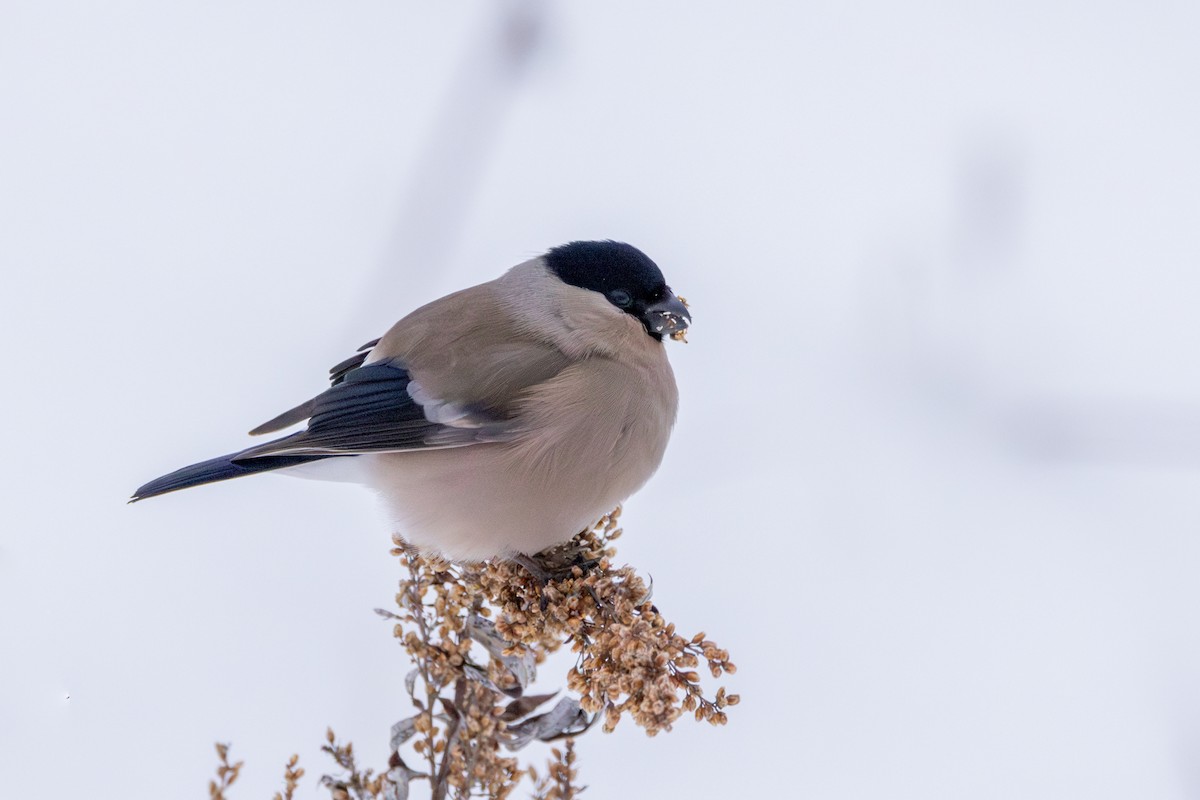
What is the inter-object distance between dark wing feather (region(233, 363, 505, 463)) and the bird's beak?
282mm

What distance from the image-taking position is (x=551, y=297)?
63.5 inches

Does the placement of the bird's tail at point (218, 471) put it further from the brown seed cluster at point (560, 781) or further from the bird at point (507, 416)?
the brown seed cluster at point (560, 781)

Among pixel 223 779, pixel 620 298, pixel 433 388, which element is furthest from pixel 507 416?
pixel 223 779

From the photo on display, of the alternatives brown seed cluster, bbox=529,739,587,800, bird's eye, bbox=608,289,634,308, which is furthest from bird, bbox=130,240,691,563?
brown seed cluster, bbox=529,739,587,800

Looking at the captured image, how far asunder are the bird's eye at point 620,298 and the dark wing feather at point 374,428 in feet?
0.87

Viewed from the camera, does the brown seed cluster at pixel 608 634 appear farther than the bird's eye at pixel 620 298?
No

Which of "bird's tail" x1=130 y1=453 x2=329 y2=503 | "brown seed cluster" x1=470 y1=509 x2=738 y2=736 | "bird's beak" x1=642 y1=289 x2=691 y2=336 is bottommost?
"brown seed cluster" x1=470 y1=509 x2=738 y2=736

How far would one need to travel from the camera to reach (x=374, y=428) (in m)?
1.47

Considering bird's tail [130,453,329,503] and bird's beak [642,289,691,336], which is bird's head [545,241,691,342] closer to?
bird's beak [642,289,691,336]

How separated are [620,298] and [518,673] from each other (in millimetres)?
646

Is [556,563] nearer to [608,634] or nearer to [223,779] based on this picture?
[608,634]

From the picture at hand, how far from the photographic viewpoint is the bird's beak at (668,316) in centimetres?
153

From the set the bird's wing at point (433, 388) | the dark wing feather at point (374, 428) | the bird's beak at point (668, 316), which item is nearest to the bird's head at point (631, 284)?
the bird's beak at point (668, 316)

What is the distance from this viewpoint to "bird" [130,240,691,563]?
1435 millimetres
